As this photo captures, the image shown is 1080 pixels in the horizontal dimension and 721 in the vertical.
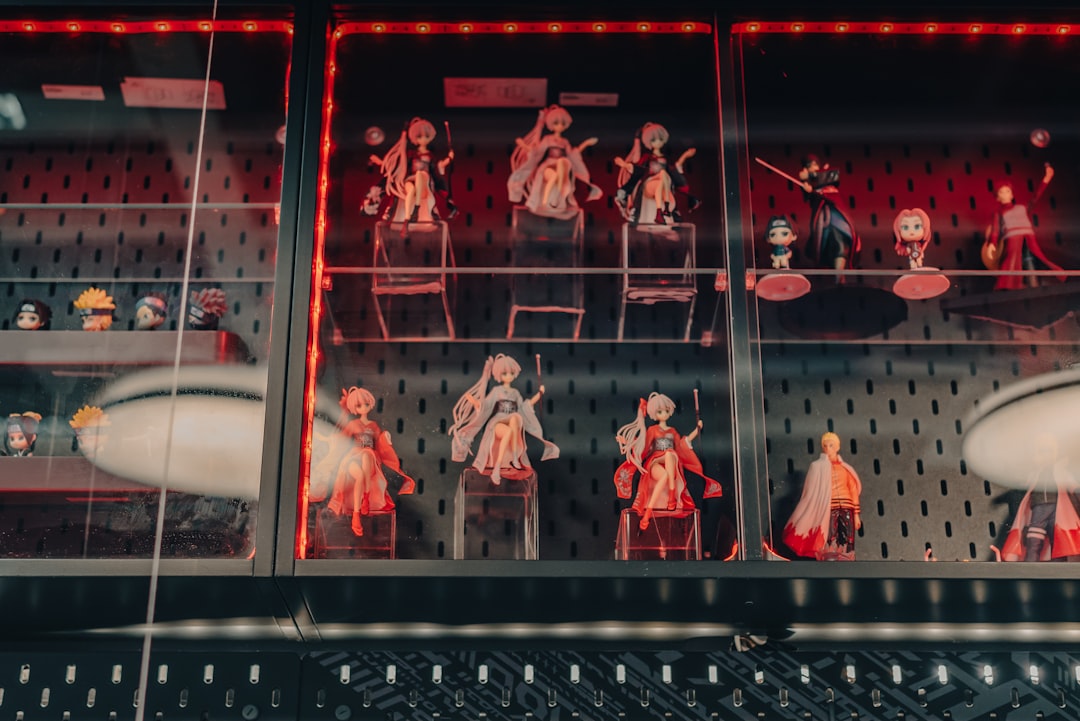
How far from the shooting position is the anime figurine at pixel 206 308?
8.30 ft

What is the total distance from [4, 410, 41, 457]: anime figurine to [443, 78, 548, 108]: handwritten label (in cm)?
114

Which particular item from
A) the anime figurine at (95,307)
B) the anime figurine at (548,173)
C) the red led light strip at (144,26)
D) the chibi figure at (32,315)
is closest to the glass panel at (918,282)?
the anime figurine at (548,173)

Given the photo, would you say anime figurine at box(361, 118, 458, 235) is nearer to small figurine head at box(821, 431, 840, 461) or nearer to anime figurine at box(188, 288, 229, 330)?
anime figurine at box(188, 288, 229, 330)

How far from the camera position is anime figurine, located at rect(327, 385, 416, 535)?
7.87 ft

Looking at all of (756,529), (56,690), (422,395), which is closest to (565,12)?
(422,395)

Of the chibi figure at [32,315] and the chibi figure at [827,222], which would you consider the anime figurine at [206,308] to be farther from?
the chibi figure at [827,222]

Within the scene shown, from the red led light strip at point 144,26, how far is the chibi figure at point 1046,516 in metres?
1.81

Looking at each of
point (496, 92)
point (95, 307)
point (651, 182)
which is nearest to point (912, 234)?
point (651, 182)

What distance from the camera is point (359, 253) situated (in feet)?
8.43

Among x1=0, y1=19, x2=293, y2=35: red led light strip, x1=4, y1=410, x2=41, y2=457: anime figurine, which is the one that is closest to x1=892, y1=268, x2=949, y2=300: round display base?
x1=0, y1=19, x2=293, y2=35: red led light strip

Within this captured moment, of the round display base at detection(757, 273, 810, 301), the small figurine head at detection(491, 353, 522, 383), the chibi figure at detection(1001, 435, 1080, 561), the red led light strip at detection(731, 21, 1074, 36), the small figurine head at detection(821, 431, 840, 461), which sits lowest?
the chibi figure at detection(1001, 435, 1080, 561)

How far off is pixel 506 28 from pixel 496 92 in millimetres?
171

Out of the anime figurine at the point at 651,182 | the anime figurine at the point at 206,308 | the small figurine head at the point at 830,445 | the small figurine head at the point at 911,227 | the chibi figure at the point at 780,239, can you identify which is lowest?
the small figurine head at the point at 830,445

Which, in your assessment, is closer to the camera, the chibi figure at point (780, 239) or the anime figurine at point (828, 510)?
the anime figurine at point (828, 510)
